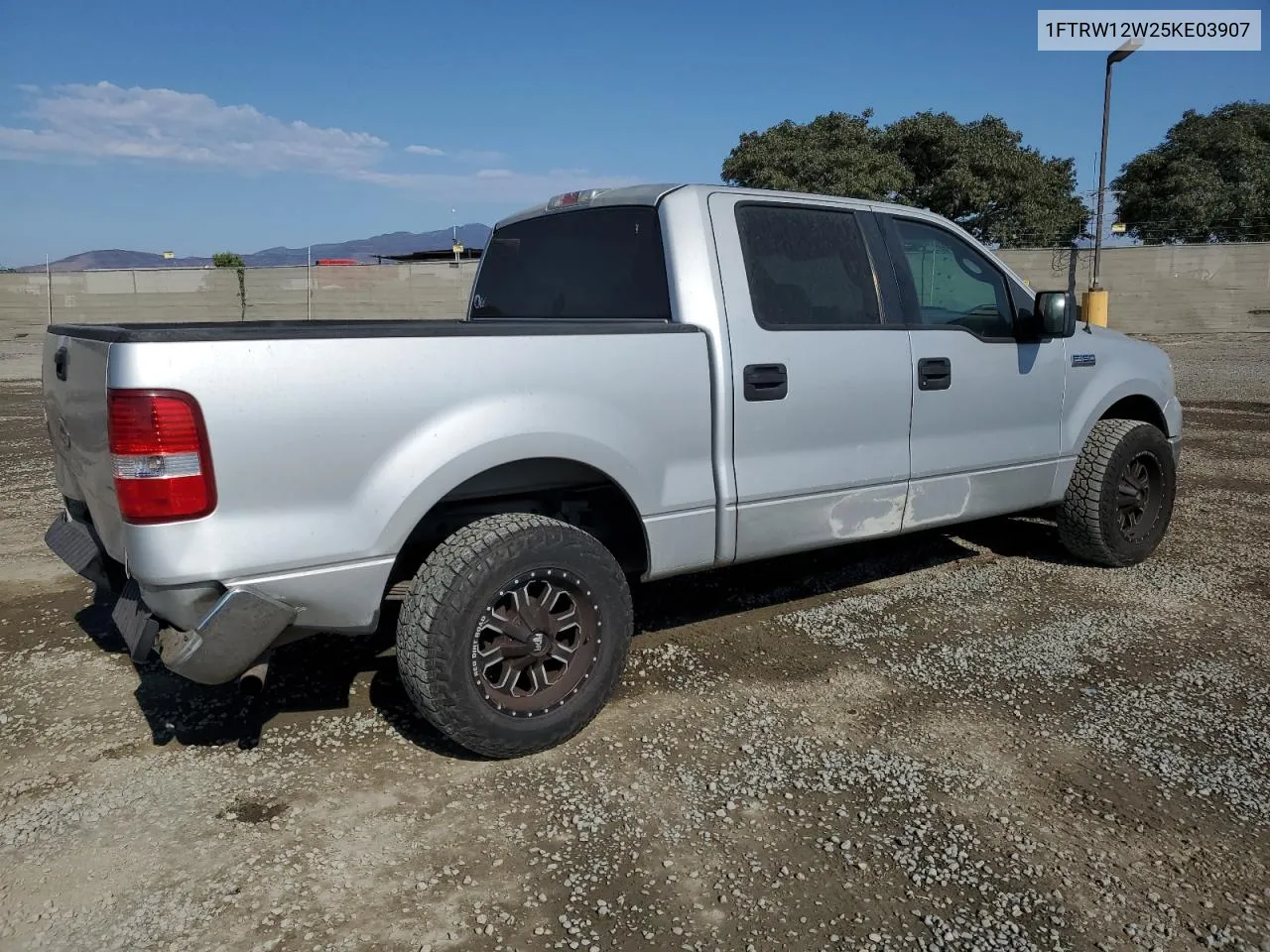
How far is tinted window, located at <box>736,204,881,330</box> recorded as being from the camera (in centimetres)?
376

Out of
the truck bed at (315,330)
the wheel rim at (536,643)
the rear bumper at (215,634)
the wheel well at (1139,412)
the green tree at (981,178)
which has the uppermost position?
the green tree at (981,178)

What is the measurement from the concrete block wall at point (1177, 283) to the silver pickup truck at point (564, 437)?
72.8 feet

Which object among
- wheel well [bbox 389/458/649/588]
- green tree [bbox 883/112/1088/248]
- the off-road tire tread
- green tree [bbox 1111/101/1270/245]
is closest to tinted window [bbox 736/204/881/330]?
wheel well [bbox 389/458/649/588]

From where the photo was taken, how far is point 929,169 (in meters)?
37.2

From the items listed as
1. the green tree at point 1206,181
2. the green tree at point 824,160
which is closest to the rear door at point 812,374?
the green tree at point 824,160

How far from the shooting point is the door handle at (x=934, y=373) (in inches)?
163

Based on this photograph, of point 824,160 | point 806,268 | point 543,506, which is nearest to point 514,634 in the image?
point 543,506

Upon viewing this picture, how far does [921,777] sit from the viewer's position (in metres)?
3.02

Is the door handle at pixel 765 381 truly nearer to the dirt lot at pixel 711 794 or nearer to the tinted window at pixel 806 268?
the tinted window at pixel 806 268

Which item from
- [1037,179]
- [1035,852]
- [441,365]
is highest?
[1037,179]

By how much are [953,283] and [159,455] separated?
3479 millimetres

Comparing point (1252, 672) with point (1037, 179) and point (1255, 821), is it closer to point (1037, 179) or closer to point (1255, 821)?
point (1255, 821)

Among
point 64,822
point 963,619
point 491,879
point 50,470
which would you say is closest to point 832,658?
point 963,619

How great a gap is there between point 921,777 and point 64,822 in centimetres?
259
